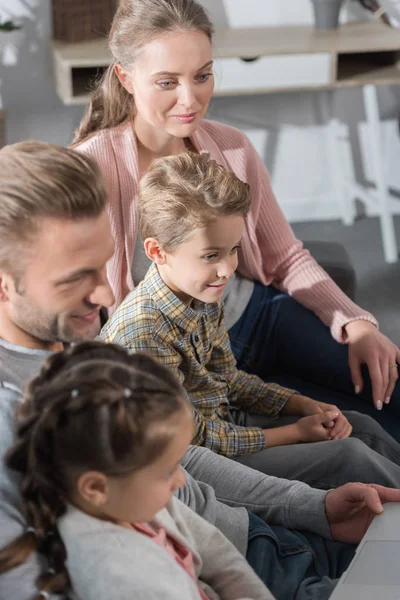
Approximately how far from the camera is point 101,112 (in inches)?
75.9

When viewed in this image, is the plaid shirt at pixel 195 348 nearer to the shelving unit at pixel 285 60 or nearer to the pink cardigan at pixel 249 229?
the pink cardigan at pixel 249 229

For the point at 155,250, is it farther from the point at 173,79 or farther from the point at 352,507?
the point at 352,507

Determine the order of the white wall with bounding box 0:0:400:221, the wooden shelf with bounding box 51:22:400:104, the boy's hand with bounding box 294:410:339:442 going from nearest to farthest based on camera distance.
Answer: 1. the boy's hand with bounding box 294:410:339:442
2. the wooden shelf with bounding box 51:22:400:104
3. the white wall with bounding box 0:0:400:221

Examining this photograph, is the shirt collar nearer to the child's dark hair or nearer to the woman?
the woman

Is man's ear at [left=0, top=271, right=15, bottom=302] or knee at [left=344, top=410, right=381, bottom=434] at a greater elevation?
man's ear at [left=0, top=271, right=15, bottom=302]

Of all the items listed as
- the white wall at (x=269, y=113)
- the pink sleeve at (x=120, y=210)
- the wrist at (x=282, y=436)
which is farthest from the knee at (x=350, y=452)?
the white wall at (x=269, y=113)

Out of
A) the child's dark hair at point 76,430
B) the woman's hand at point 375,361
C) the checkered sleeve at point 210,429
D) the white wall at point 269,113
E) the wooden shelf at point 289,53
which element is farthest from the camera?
the white wall at point 269,113

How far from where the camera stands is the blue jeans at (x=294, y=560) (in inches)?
48.8

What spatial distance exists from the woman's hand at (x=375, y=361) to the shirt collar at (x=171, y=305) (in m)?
0.38

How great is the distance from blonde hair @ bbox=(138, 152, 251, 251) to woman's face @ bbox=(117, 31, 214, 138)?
0.70ft

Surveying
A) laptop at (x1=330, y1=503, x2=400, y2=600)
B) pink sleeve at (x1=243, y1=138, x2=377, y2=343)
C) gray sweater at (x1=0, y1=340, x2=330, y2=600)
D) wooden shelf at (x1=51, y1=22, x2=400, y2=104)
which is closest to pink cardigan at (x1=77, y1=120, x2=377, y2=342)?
pink sleeve at (x1=243, y1=138, x2=377, y2=343)

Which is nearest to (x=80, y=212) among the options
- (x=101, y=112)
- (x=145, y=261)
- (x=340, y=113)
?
(x=145, y=261)

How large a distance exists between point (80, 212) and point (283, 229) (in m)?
1.01

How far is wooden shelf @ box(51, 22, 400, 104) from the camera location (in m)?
2.90
